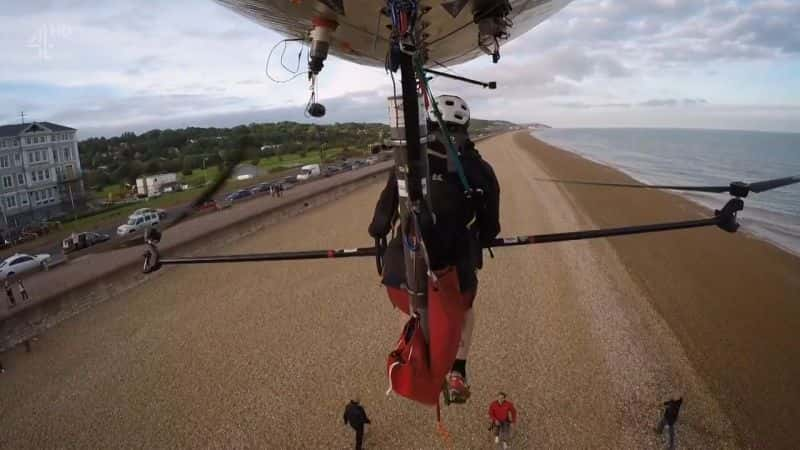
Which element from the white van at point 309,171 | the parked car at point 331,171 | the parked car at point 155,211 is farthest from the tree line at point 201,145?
the parked car at point 331,171

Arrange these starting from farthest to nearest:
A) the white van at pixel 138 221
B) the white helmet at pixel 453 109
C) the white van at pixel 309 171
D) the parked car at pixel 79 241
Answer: the white van at pixel 309 171 → the white van at pixel 138 221 → the parked car at pixel 79 241 → the white helmet at pixel 453 109

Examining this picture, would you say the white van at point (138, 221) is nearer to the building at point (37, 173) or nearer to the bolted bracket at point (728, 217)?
the building at point (37, 173)

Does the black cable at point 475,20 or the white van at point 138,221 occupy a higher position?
the black cable at point 475,20

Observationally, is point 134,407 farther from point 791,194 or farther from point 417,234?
point 791,194

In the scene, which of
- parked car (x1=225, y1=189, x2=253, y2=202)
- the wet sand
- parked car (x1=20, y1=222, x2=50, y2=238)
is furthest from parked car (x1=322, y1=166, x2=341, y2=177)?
the wet sand

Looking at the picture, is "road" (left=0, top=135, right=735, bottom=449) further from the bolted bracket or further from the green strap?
the green strap

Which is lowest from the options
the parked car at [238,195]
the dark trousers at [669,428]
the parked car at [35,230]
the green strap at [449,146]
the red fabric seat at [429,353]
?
the dark trousers at [669,428]
